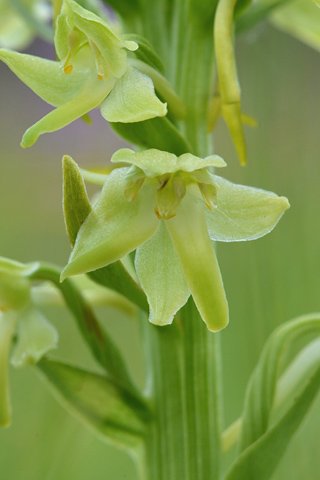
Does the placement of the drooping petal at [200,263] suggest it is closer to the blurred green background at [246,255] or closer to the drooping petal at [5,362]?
the drooping petal at [5,362]

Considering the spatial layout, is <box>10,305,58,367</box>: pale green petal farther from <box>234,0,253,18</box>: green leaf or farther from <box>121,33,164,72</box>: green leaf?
<box>234,0,253,18</box>: green leaf

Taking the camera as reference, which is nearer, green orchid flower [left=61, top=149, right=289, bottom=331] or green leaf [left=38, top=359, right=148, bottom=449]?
green orchid flower [left=61, top=149, right=289, bottom=331]

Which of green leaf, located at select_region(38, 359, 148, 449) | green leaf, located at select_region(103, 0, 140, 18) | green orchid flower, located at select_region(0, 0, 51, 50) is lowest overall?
green leaf, located at select_region(38, 359, 148, 449)

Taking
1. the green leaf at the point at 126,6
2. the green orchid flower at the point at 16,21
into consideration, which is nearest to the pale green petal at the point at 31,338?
the green leaf at the point at 126,6

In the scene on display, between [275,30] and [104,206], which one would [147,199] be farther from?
[275,30]

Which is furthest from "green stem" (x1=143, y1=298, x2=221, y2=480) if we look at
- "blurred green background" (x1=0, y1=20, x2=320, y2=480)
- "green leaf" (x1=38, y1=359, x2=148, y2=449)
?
"blurred green background" (x1=0, y1=20, x2=320, y2=480)

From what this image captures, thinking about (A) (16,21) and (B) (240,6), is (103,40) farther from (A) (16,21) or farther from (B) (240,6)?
(A) (16,21)

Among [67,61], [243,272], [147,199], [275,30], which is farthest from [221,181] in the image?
[275,30]

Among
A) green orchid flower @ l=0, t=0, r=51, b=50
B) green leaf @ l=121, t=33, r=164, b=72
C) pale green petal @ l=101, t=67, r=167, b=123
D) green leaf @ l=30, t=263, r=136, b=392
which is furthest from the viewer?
green orchid flower @ l=0, t=0, r=51, b=50
